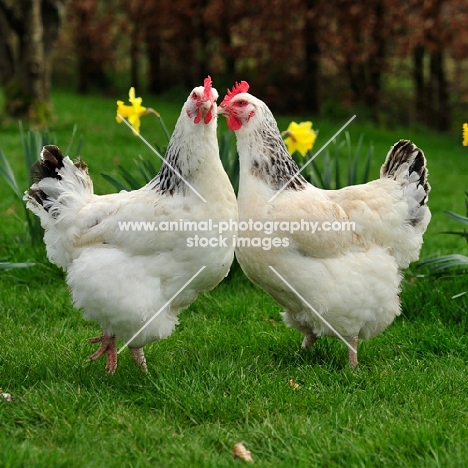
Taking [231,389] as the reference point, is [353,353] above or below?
below

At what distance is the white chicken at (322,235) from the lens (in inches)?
145

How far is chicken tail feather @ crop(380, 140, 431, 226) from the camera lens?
4016mm

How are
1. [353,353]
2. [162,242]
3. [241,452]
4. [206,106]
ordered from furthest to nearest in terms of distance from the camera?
[353,353] < [162,242] < [206,106] < [241,452]

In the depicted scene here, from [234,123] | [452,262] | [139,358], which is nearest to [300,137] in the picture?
[234,123]

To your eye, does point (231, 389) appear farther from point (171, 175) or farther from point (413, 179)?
point (413, 179)

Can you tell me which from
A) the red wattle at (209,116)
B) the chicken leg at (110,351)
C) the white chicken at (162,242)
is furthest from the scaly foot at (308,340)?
the red wattle at (209,116)

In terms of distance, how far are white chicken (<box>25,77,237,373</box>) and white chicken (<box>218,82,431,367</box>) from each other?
0.95 feet

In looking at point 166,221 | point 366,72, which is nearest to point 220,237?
point 166,221

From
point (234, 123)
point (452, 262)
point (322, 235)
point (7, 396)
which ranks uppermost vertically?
point (234, 123)

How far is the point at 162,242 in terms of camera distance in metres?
3.43

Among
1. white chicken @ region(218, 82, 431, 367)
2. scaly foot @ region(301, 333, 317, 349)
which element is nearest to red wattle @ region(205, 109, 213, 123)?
white chicken @ region(218, 82, 431, 367)

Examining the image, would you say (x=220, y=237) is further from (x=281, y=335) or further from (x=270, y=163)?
(x=281, y=335)

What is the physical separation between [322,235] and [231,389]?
0.95m

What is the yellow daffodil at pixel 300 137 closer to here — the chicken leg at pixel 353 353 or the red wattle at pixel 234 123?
the red wattle at pixel 234 123
